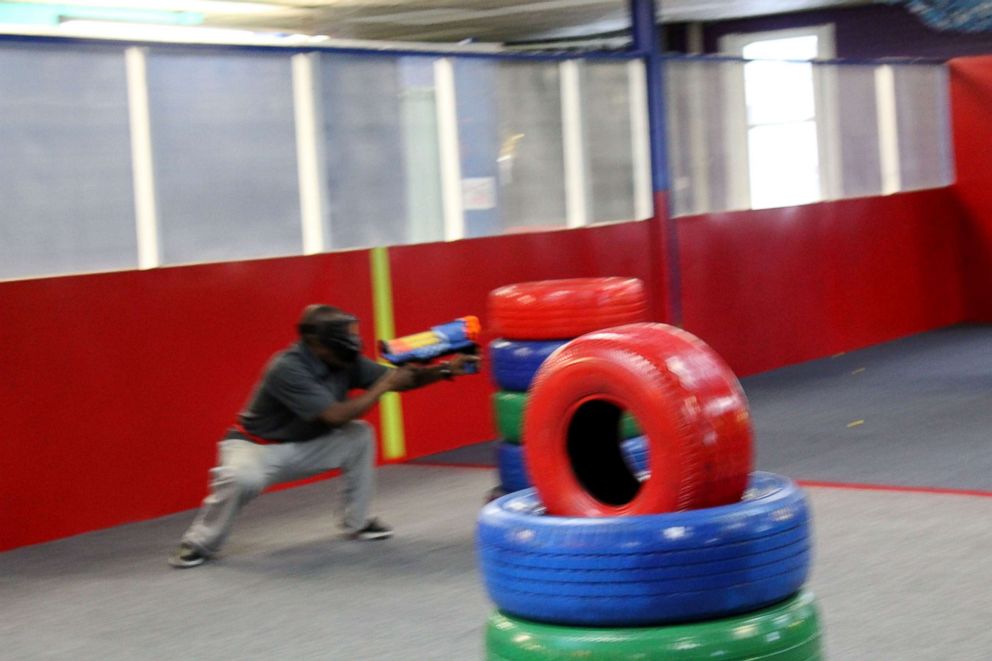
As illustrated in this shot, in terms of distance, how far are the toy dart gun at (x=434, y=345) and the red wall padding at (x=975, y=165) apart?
1017 centimetres

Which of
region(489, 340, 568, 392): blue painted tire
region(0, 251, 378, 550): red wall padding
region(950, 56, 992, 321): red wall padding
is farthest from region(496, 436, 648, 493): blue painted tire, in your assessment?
region(950, 56, 992, 321): red wall padding

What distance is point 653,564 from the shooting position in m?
3.34

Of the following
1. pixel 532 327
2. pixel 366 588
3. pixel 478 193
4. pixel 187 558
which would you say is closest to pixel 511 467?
pixel 532 327

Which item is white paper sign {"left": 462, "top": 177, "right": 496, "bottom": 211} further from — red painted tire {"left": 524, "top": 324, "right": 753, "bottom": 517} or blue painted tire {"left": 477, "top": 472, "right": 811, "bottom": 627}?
blue painted tire {"left": 477, "top": 472, "right": 811, "bottom": 627}

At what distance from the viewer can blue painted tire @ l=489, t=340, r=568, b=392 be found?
6984 mm

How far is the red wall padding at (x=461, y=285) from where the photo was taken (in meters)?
9.50

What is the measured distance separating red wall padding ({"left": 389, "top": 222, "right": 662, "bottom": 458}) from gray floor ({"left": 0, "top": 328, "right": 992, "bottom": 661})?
347 mm

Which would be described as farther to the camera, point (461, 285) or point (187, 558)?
point (461, 285)

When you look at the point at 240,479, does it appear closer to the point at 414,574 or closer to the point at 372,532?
the point at 372,532

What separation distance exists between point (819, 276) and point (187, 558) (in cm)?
832

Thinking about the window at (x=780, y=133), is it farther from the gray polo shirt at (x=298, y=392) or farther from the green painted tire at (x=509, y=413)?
the gray polo shirt at (x=298, y=392)

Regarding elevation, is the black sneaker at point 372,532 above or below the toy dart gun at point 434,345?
below

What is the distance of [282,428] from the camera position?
6.81m

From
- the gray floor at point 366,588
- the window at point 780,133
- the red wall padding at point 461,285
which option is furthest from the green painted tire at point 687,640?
the window at point 780,133
